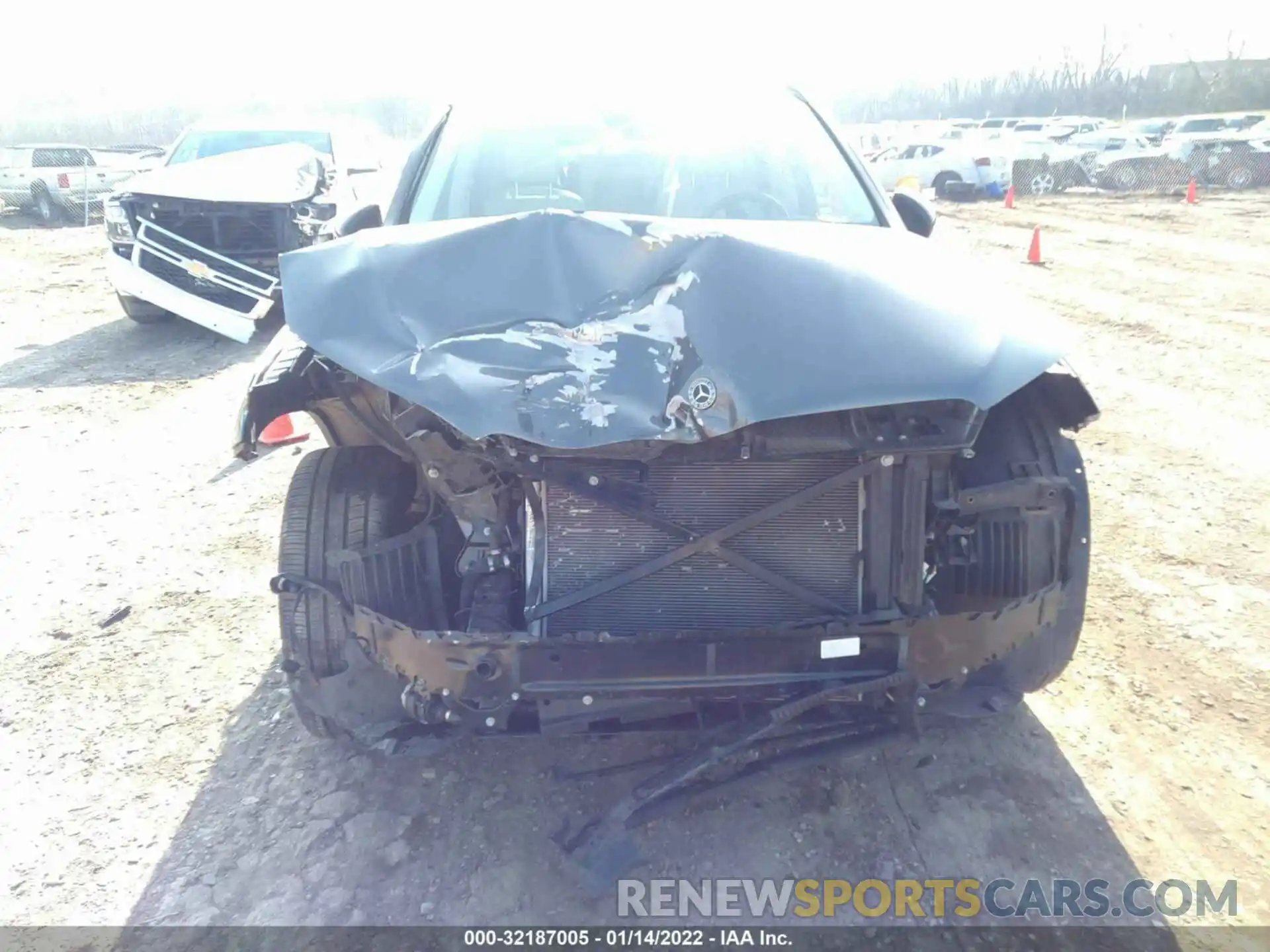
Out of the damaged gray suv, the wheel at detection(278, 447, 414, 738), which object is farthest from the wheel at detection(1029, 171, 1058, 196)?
the wheel at detection(278, 447, 414, 738)

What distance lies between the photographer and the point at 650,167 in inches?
135

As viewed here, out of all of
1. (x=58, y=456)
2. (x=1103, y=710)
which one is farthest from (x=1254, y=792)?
(x=58, y=456)

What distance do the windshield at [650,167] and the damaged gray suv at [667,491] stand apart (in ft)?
1.81

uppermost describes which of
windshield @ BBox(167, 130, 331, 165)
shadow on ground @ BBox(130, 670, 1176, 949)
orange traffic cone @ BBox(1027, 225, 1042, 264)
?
windshield @ BBox(167, 130, 331, 165)

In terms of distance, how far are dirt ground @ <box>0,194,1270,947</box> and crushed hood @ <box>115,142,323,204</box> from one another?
3.71 meters

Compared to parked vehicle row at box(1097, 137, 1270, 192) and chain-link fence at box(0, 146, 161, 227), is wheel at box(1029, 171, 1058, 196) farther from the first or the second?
chain-link fence at box(0, 146, 161, 227)

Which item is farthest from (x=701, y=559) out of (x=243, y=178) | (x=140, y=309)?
(x=140, y=309)

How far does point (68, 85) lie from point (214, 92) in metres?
12.5

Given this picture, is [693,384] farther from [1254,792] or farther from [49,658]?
[49,658]

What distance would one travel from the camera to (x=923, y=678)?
243 centimetres

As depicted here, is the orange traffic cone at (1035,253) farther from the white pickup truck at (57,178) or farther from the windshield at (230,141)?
A: the white pickup truck at (57,178)

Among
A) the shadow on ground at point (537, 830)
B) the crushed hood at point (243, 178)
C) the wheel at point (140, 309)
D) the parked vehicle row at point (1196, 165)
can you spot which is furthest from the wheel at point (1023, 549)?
the parked vehicle row at point (1196, 165)

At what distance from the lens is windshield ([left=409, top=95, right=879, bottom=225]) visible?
3.37 metres

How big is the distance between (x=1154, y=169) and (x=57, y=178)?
22.4m
